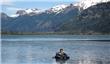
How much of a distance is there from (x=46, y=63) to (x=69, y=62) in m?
2.97

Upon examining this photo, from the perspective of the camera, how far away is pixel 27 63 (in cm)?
5228

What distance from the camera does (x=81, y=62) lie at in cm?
5478

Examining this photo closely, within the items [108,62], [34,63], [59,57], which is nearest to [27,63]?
[34,63]

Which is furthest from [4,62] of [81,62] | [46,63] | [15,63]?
[81,62]

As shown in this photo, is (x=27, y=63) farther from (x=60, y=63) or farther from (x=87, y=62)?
(x=87, y=62)

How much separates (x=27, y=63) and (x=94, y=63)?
25.7 feet

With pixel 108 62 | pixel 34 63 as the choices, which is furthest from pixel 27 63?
pixel 108 62

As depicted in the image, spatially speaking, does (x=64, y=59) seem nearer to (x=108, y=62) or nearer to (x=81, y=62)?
(x=81, y=62)

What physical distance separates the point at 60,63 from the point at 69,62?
1.50 m

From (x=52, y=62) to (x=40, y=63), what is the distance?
2.09 m

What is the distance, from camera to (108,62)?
53.0 metres

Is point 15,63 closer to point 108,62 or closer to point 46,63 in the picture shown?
point 46,63

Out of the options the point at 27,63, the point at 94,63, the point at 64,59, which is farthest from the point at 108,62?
the point at 27,63

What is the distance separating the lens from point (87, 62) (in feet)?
181
